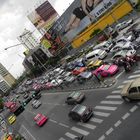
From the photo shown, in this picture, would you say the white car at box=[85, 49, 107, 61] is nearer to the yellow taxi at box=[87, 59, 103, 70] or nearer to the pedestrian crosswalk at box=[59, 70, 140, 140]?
the yellow taxi at box=[87, 59, 103, 70]

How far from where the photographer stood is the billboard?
128250 millimetres

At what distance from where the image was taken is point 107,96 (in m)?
33.2

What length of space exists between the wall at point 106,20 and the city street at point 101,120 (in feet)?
118

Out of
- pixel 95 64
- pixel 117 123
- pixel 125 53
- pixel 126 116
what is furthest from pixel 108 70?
pixel 117 123

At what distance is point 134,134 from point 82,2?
230ft

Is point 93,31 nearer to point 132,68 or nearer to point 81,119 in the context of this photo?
point 132,68

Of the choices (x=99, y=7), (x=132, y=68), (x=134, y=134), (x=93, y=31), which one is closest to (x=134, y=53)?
(x=132, y=68)

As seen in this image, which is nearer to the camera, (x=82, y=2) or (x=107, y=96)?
(x=107, y=96)

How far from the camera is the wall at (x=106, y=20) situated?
70875 millimetres

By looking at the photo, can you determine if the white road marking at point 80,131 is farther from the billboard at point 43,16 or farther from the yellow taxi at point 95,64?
the billboard at point 43,16

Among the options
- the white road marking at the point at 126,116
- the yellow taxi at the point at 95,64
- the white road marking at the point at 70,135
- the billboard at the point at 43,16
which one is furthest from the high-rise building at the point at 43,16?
the white road marking at the point at 126,116

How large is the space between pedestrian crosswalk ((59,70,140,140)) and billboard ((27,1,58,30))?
99655 mm

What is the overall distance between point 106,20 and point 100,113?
162 ft

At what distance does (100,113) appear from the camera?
3064 centimetres
